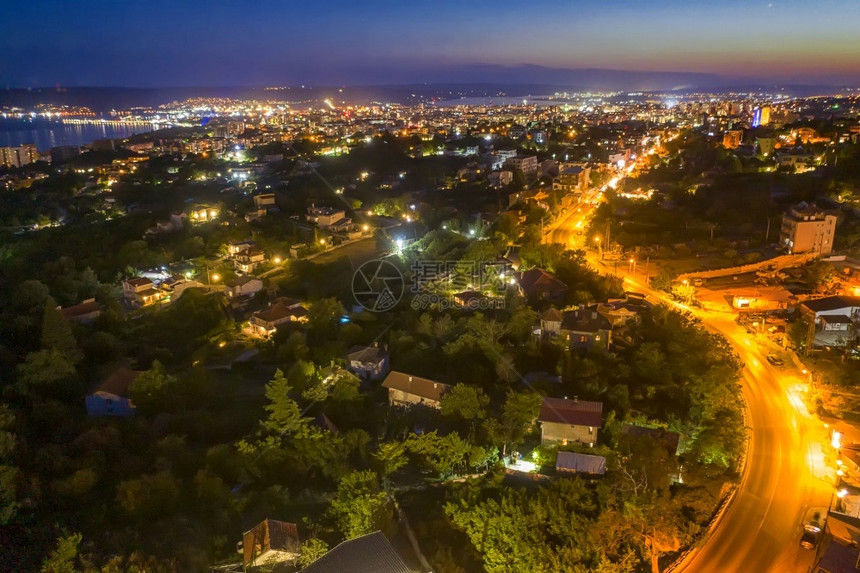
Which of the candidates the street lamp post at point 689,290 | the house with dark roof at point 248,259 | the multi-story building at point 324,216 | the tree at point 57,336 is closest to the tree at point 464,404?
the street lamp post at point 689,290

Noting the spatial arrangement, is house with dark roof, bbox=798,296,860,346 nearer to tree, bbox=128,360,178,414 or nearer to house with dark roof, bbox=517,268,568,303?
house with dark roof, bbox=517,268,568,303

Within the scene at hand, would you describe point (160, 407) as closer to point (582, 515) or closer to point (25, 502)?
point (25, 502)

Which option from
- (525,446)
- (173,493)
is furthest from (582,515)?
(173,493)

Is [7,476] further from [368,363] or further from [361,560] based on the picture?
[368,363]

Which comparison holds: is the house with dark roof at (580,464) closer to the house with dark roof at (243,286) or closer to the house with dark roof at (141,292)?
the house with dark roof at (243,286)

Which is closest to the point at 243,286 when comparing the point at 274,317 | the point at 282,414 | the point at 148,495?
the point at 274,317

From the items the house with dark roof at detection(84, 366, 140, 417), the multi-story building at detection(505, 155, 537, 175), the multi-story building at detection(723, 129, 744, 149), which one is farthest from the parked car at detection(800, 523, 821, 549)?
the multi-story building at detection(723, 129, 744, 149)
